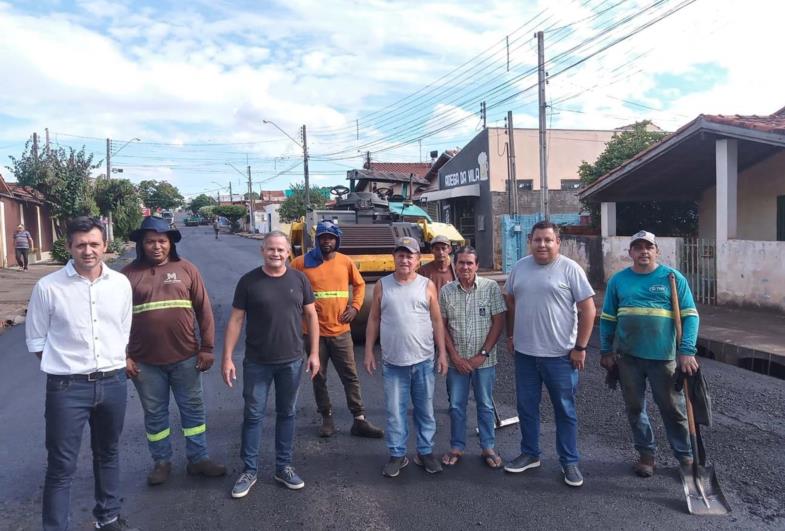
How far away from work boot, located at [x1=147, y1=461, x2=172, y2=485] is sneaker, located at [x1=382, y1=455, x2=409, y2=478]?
60.1 inches

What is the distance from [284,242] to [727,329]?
290 inches

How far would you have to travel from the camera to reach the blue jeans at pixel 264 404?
13.4ft

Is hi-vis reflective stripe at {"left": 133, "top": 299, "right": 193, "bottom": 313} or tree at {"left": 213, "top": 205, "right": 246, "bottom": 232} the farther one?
tree at {"left": 213, "top": 205, "right": 246, "bottom": 232}

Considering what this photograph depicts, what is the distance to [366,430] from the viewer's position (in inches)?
199

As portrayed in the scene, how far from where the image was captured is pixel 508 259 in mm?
19047

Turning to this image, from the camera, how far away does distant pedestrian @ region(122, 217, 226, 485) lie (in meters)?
4.04

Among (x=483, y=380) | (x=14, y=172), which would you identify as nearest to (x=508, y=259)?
(x=483, y=380)

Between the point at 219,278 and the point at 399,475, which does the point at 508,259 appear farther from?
the point at 399,475

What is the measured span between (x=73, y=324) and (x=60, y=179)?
76.9 ft

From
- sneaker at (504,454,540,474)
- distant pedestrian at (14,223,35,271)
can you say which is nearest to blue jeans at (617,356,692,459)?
sneaker at (504,454,540,474)

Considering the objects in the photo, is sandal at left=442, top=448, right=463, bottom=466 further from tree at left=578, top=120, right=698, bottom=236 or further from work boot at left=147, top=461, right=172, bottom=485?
tree at left=578, top=120, right=698, bottom=236

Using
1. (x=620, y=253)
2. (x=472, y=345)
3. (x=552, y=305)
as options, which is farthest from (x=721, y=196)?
(x=472, y=345)

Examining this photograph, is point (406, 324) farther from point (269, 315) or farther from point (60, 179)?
point (60, 179)

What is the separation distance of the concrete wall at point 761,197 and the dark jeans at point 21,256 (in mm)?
20748
